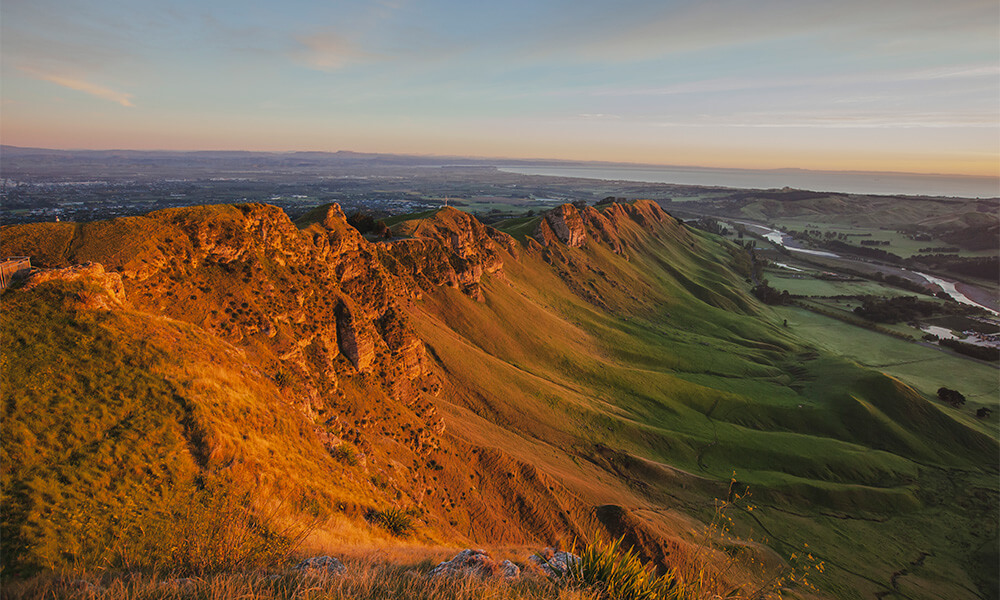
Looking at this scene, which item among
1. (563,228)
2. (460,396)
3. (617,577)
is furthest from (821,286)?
(617,577)

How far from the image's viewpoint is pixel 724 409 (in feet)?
225

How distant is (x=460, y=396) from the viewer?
49.0 m

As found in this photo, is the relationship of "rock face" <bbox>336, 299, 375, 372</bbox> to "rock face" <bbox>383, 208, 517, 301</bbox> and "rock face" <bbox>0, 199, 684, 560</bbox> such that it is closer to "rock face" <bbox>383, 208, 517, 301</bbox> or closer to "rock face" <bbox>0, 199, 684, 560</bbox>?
"rock face" <bbox>0, 199, 684, 560</bbox>

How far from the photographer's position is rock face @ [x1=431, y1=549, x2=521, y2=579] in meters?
10.8

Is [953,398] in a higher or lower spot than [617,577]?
lower

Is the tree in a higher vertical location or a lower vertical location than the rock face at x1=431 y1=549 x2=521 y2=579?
lower

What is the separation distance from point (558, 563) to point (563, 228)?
111160mm

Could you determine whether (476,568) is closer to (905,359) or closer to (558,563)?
(558,563)

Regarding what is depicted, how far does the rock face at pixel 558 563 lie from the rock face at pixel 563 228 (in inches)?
4072

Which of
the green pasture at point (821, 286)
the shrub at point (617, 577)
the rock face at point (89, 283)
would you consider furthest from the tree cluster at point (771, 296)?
the rock face at point (89, 283)

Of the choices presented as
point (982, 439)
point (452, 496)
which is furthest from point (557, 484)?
point (982, 439)

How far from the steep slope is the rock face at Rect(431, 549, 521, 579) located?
24.4 feet

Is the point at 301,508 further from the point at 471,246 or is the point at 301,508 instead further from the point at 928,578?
the point at 471,246

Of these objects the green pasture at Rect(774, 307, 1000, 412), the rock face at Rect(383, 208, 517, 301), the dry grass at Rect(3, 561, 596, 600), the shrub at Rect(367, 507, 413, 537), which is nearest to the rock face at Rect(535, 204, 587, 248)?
the rock face at Rect(383, 208, 517, 301)
